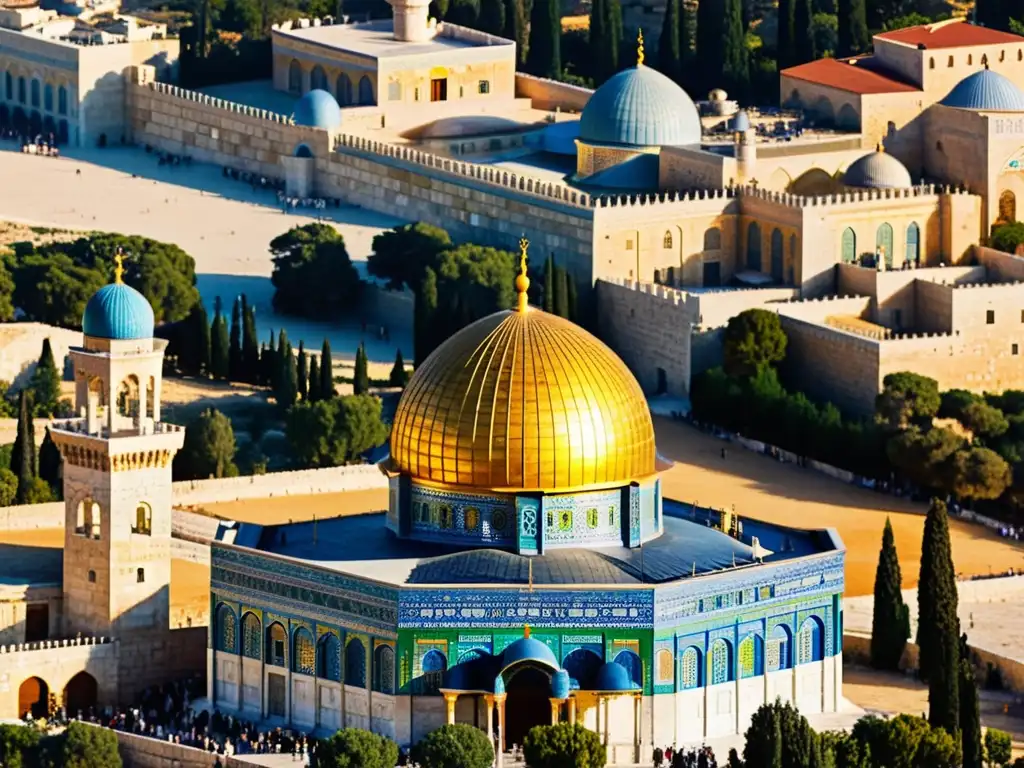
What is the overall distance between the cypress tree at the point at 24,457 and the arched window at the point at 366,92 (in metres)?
32.4

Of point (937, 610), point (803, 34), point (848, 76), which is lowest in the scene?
point (937, 610)

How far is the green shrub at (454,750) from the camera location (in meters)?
77.0

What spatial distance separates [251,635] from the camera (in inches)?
3219

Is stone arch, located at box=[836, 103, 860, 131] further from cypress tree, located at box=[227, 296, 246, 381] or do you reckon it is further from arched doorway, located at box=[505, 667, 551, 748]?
arched doorway, located at box=[505, 667, 551, 748]

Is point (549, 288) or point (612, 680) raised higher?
point (612, 680)

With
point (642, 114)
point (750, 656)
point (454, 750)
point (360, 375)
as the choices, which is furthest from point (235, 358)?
point (454, 750)

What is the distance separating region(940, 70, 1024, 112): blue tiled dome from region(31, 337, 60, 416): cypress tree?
2342cm

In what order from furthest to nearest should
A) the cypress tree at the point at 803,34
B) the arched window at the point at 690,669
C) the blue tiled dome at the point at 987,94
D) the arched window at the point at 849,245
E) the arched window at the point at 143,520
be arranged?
the cypress tree at the point at 803,34
the blue tiled dome at the point at 987,94
the arched window at the point at 849,245
the arched window at the point at 143,520
the arched window at the point at 690,669

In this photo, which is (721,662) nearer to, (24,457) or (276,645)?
(276,645)

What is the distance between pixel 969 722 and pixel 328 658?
400 inches

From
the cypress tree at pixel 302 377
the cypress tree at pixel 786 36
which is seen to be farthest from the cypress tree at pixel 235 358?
the cypress tree at pixel 786 36

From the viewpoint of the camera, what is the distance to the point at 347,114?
124m

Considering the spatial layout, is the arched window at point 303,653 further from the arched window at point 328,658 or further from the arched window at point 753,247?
the arched window at point 753,247

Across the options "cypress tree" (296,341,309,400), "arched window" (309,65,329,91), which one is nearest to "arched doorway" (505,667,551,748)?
"cypress tree" (296,341,309,400)
